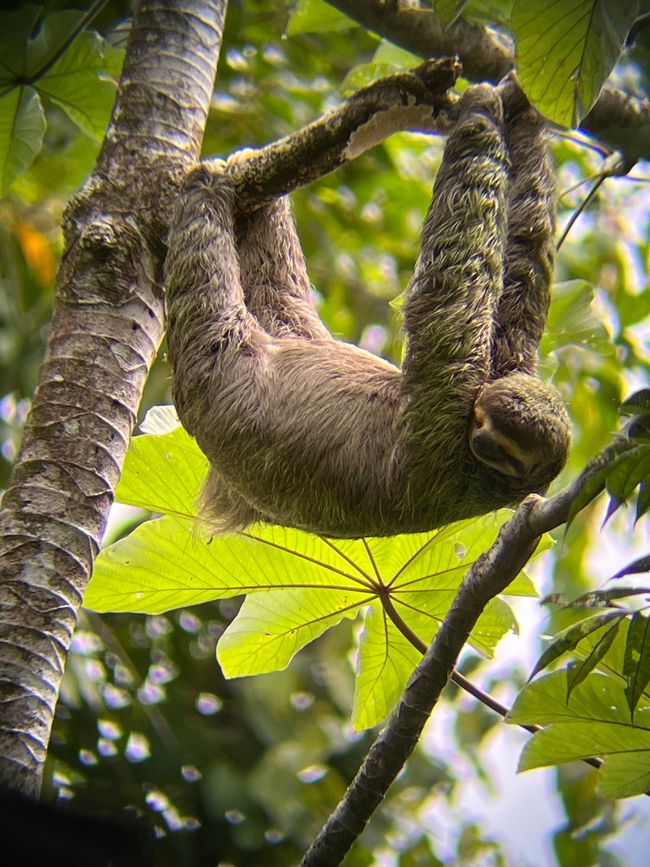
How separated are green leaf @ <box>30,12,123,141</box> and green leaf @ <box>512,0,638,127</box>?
217 cm

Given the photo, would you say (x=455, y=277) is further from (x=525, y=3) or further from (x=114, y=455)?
(x=114, y=455)

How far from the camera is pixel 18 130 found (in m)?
4.50

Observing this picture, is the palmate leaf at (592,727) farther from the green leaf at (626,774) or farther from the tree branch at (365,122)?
the tree branch at (365,122)

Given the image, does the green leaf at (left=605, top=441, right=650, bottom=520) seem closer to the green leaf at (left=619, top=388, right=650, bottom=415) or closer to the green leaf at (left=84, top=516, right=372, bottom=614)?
the green leaf at (left=619, top=388, right=650, bottom=415)

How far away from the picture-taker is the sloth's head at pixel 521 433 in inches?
129

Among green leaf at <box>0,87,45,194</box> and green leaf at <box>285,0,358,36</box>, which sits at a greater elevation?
green leaf at <box>285,0,358,36</box>

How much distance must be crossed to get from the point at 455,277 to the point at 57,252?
530cm

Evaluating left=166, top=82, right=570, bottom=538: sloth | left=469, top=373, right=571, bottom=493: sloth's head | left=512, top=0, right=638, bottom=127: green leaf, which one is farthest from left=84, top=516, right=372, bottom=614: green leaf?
left=512, top=0, right=638, bottom=127: green leaf

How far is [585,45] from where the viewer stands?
3.04 meters

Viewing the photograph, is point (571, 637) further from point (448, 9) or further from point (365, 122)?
point (365, 122)

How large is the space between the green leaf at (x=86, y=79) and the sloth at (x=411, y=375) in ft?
3.55

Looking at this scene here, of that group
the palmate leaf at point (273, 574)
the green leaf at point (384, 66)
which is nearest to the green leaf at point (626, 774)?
the palmate leaf at point (273, 574)

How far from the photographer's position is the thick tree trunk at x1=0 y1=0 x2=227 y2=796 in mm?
2939

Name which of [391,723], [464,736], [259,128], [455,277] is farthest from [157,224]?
[464,736]
